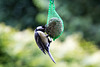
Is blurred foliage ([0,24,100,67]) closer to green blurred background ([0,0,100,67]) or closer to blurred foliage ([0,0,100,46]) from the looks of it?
green blurred background ([0,0,100,67])

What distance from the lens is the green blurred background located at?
2484 millimetres

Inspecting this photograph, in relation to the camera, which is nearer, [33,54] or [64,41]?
[33,54]

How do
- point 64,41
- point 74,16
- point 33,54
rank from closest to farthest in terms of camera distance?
point 33,54 < point 64,41 < point 74,16

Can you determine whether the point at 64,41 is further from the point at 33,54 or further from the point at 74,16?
the point at 74,16

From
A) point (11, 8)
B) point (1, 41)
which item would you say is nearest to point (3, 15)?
point (11, 8)

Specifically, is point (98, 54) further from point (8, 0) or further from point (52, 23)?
point (8, 0)

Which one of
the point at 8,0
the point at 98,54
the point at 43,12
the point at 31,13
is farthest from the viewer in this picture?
the point at 8,0

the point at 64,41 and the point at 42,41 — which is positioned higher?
the point at 64,41

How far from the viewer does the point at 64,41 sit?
9.71 feet

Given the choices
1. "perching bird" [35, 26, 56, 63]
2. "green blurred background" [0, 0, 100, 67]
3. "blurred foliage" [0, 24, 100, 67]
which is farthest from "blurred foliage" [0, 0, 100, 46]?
"perching bird" [35, 26, 56, 63]

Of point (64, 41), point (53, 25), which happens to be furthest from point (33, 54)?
point (53, 25)

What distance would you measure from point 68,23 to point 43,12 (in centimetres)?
48

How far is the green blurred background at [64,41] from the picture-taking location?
2484mm

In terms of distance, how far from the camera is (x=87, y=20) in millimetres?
4023
